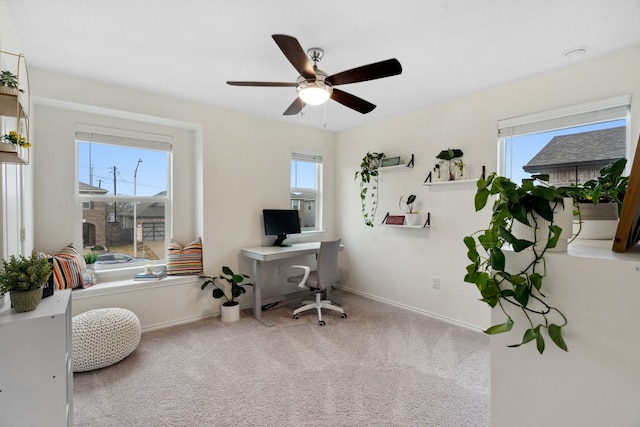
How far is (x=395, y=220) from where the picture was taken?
3.80 metres

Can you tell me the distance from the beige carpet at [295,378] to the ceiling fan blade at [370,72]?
2118 mm

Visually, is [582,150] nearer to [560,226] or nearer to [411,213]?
[411,213]

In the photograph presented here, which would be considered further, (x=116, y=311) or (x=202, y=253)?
(x=202, y=253)

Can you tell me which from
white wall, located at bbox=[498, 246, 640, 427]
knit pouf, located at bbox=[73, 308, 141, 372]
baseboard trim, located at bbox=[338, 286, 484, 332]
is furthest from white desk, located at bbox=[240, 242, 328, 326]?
white wall, located at bbox=[498, 246, 640, 427]

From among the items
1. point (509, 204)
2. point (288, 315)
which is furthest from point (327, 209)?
point (509, 204)

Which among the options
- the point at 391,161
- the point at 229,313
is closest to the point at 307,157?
the point at 391,161

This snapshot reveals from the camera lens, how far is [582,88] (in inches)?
96.0

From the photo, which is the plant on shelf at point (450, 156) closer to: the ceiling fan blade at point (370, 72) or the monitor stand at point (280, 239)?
the ceiling fan blade at point (370, 72)

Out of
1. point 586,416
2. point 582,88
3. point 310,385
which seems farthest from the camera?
point 582,88

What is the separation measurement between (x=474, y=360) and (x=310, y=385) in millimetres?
1381

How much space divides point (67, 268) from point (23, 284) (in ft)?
5.29

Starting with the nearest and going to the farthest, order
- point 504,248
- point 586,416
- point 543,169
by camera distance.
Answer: point 586,416 < point 504,248 < point 543,169

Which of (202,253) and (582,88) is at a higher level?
(582,88)

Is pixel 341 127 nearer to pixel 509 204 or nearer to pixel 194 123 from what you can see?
pixel 194 123
